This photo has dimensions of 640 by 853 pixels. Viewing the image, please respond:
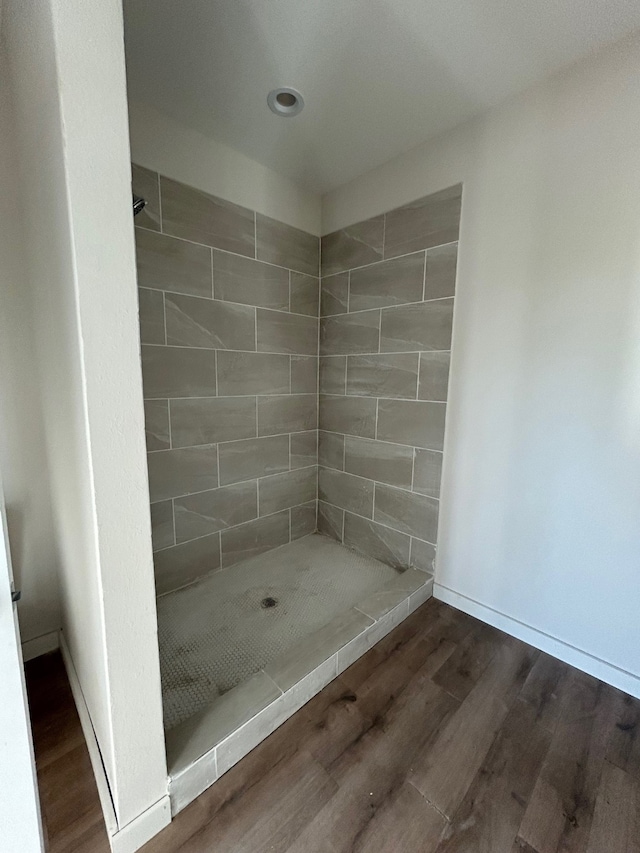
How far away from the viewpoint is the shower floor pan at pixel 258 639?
1039 mm

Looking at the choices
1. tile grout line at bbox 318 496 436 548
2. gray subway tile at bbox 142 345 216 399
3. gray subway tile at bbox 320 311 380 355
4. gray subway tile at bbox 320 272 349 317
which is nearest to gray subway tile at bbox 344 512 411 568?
tile grout line at bbox 318 496 436 548

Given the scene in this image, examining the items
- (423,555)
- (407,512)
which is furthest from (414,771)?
(407,512)

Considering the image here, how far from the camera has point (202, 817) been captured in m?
0.93

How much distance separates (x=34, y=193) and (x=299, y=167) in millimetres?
1360

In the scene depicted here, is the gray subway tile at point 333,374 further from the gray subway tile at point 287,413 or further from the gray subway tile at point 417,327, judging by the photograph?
the gray subway tile at point 417,327

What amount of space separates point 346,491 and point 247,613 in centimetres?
91

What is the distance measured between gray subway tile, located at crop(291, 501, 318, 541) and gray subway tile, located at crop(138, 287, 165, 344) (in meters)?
1.32

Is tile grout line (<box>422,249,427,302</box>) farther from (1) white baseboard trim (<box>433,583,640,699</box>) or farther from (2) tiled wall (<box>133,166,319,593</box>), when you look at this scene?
(1) white baseboard trim (<box>433,583,640,699</box>)

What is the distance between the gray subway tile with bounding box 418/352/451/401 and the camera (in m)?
1.71

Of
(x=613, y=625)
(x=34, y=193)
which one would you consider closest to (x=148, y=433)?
(x=34, y=193)

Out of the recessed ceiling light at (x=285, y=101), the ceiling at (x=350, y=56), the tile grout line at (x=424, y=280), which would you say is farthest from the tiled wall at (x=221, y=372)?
the tile grout line at (x=424, y=280)

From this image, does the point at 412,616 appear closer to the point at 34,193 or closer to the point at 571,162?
the point at 571,162

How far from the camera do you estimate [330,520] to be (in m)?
2.36

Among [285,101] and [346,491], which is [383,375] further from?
[285,101]
